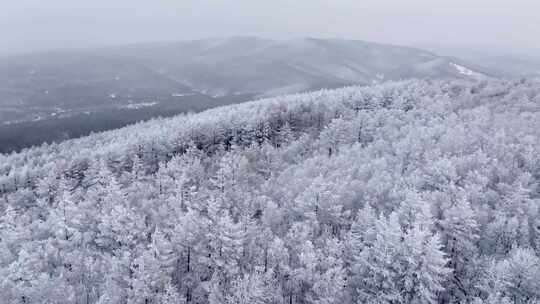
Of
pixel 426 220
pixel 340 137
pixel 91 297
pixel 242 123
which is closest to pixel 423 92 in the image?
pixel 340 137

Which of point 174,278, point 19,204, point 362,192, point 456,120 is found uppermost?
point 456,120

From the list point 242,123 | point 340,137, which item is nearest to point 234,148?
point 242,123

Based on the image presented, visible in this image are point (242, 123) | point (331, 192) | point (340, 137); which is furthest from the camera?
point (242, 123)

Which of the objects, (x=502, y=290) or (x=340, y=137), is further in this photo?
(x=340, y=137)

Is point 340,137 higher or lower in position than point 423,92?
lower

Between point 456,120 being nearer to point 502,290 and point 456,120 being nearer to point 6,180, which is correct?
point 502,290

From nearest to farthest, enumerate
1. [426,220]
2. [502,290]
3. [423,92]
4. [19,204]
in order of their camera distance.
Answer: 1. [502,290]
2. [426,220]
3. [19,204]
4. [423,92]

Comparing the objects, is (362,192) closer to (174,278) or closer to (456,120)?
(174,278)
